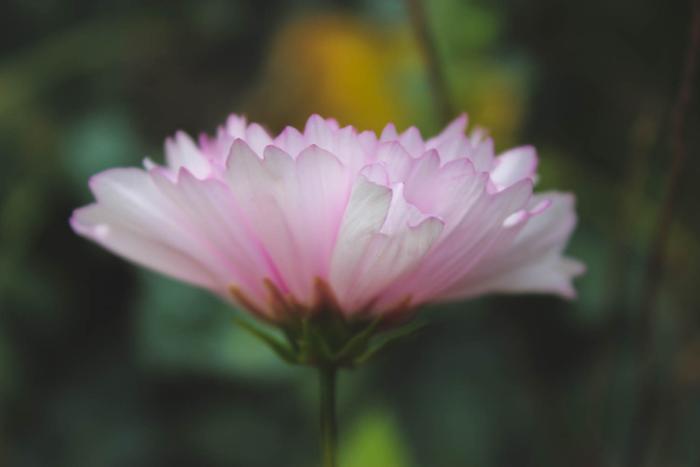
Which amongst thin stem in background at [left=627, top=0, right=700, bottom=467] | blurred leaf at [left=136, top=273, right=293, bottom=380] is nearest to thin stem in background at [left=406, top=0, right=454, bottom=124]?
thin stem in background at [left=627, top=0, right=700, bottom=467]

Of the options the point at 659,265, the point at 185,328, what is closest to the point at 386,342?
the point at 659,265

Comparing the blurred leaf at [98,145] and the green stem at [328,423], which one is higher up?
the blurred leaf at [98,145]

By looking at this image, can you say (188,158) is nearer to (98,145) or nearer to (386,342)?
(386,342)

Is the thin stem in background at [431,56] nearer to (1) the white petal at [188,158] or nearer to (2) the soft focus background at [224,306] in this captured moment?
(1) the white petal at [188,158]

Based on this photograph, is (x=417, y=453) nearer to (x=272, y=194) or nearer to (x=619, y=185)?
(x=619, y=185)

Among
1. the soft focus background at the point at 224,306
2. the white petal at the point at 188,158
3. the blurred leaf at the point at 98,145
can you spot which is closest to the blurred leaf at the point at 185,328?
the soft focus background at the point at 224,306

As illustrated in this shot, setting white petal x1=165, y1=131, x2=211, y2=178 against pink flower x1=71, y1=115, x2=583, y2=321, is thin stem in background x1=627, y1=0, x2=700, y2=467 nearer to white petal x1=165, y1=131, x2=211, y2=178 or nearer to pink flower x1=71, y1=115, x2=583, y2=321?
pink flower x1=71, y1=115, x2=583, y2=321

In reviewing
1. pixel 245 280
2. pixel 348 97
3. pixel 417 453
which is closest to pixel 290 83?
pixel 348 97
